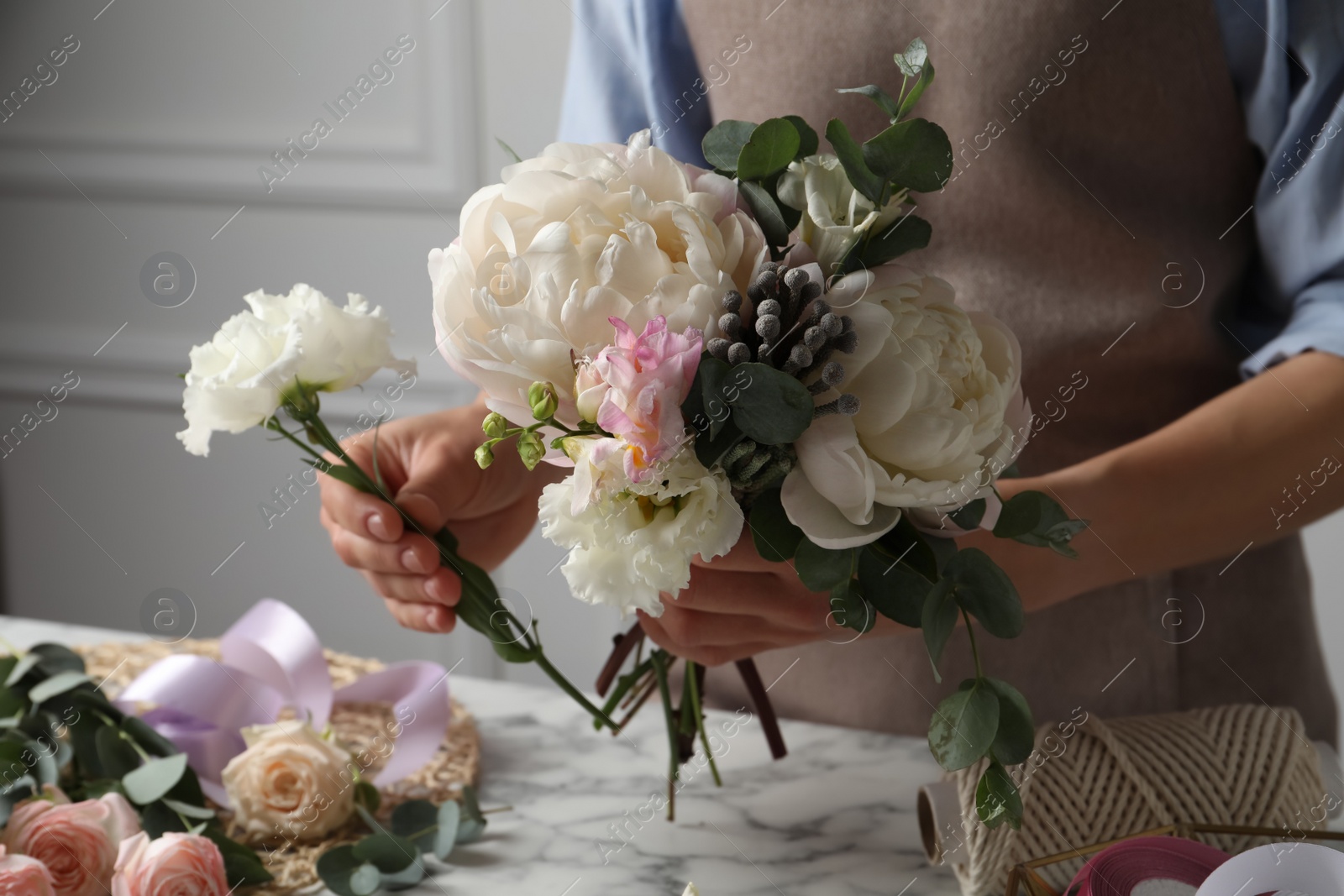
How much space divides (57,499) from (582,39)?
1517mm

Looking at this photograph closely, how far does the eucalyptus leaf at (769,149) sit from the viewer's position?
1.36 feet

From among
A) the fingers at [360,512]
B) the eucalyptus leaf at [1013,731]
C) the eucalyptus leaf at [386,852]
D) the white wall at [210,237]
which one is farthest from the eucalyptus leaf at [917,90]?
the white wall at [210,237]

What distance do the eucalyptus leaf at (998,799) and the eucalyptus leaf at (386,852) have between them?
300 mm

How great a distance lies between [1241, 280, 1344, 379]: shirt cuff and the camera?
645 mm

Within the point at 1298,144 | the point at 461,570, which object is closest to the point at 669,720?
the point at 461,570

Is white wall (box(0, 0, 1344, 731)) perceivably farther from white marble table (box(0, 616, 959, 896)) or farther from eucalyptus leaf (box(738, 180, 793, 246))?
eucalyptus leaf (box(738, 180, 793, 246))

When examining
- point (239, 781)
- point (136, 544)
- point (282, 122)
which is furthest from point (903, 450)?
point (136, 544)

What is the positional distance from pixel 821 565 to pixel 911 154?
15 cm

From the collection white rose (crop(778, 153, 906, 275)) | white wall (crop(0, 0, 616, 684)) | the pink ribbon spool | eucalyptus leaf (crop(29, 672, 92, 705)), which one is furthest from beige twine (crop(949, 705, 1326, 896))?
white wall (crop(0, 0, 616, 684))

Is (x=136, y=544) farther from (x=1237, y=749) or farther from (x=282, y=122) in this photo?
(x=1237, y=749)

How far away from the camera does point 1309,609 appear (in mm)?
796

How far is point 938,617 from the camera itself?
423 mm

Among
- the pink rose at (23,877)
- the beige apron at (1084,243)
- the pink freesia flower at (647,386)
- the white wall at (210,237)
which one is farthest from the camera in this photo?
the white wall at (210,237)

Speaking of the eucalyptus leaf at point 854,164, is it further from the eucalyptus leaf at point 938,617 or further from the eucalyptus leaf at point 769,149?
the eucalyptus leaf at point 938,617
